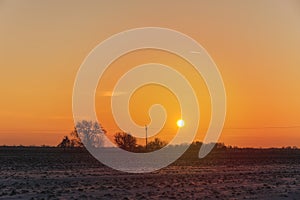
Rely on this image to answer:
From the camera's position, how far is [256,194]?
3142cm

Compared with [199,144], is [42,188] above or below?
below

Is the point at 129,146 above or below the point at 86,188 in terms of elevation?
above

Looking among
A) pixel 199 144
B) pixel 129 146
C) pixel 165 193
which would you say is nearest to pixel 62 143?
pixel 129 146

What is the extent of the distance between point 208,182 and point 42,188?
476 inches

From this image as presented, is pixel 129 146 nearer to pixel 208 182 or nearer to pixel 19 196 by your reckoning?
pixel 208 182

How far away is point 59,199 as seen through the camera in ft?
91.5

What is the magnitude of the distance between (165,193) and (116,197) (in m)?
3.14

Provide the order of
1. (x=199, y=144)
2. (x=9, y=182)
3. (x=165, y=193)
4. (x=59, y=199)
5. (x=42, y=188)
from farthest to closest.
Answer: (x=199, y=144), (x=9, y=182), (x=42, y=188), (x=165, y=193), (x=59, y=199)

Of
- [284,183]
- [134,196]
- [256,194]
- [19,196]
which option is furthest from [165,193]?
[284,183]

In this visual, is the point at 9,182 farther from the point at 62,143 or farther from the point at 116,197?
the point at 62,143

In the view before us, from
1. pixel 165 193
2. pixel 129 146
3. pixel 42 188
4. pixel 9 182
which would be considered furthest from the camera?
pixel 129 146

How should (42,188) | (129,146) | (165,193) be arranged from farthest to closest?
(129,146) → (42,188) → (165,193)

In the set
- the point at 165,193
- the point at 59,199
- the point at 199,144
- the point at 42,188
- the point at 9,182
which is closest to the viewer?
the point at 59,199

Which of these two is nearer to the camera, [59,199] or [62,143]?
[59,199]
